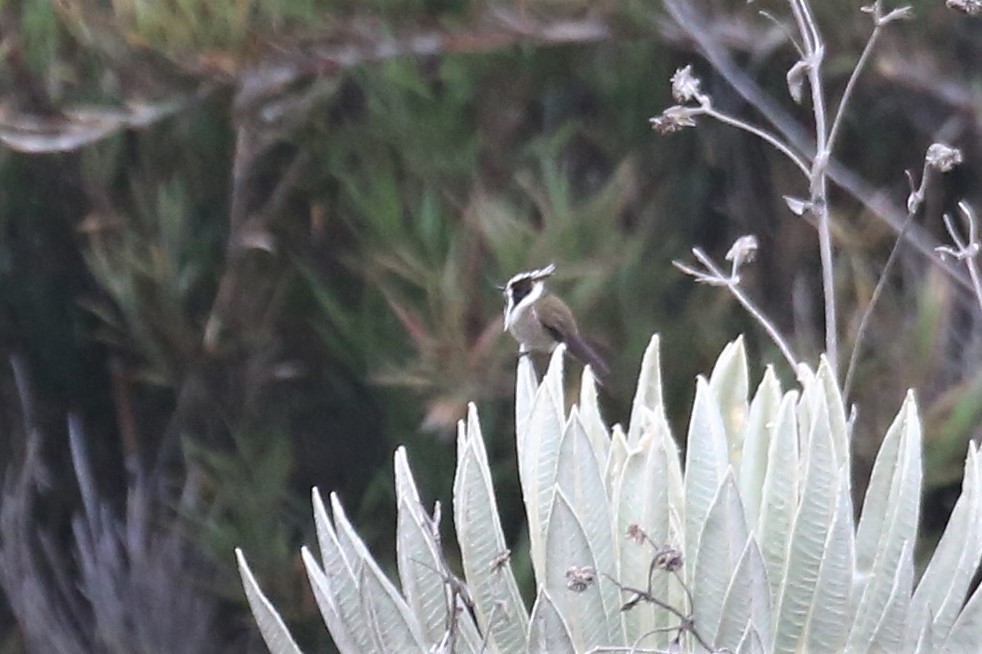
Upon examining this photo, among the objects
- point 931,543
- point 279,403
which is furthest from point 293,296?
point 931,543

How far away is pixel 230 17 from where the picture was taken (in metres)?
2.60

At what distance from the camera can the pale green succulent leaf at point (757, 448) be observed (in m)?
1.75

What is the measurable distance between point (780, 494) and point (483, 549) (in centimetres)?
35

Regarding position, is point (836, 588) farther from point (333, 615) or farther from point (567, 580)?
point (333, 615)

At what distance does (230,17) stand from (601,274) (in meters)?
0.82

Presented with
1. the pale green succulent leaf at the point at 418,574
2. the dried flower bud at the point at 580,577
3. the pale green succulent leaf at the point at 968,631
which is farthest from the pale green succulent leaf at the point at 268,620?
the pale green succulent leaf at the point at 968,631

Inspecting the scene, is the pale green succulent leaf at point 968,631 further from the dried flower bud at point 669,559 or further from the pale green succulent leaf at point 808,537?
the dried flower bud at point 669,559

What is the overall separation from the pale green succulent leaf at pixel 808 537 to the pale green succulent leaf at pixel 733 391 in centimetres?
25

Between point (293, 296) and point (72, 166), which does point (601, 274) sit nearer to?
point (293, 296)

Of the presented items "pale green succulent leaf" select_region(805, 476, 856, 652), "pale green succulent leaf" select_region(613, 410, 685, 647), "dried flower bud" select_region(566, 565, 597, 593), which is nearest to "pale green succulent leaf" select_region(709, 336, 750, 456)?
"pale green succulent leaf" select_region(613, 410, 685, 647)

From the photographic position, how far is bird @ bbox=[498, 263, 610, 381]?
2.35 meters

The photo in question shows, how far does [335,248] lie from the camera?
2.89m

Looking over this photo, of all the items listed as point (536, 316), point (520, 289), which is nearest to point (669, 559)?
point (536, 316)

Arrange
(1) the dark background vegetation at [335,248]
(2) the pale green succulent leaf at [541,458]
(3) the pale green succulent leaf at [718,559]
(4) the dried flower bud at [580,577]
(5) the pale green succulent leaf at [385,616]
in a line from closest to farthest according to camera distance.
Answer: (4) the dried flower bud at [580,577] → (3) the pale green succulent leaf at [718,559] → (5) the pale green succulent leaf at [385,616] → (2) the pale green succulent leaf at [541,458] → (1) the dark background vegetation at [335,248]
